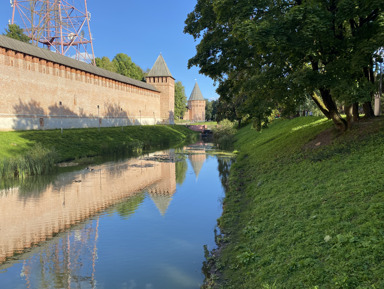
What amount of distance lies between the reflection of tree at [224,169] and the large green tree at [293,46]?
4718 mm

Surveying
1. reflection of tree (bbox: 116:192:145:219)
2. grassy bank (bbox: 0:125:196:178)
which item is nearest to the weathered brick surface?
grassy bank (bbox: 0:125:196:178)

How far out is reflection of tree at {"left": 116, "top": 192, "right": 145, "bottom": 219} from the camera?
964cm

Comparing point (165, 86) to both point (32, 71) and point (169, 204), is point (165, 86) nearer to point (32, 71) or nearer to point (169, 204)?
point (32, 71)

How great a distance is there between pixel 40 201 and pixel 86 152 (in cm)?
1243

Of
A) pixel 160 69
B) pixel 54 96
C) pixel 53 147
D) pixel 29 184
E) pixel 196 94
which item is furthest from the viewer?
pixel 196 94

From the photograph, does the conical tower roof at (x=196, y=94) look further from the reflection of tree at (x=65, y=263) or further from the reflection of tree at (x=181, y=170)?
the reflection of tree at (x=65, y=263)

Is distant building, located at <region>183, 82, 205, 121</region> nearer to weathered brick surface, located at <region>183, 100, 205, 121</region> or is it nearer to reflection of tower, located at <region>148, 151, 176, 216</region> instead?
weathered brick surface, located at <region>183, 100, 205, 121</region>

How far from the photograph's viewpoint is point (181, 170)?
1781cm

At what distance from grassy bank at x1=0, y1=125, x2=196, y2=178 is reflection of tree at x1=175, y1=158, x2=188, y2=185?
674 cm

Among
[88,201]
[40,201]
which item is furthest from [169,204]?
[40,201]

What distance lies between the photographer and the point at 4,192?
1189 cm

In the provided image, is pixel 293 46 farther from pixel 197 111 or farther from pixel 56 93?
pixel 197 111

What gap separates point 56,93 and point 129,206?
22.0 metres

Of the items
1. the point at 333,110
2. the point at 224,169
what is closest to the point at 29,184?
the point at 224,169
